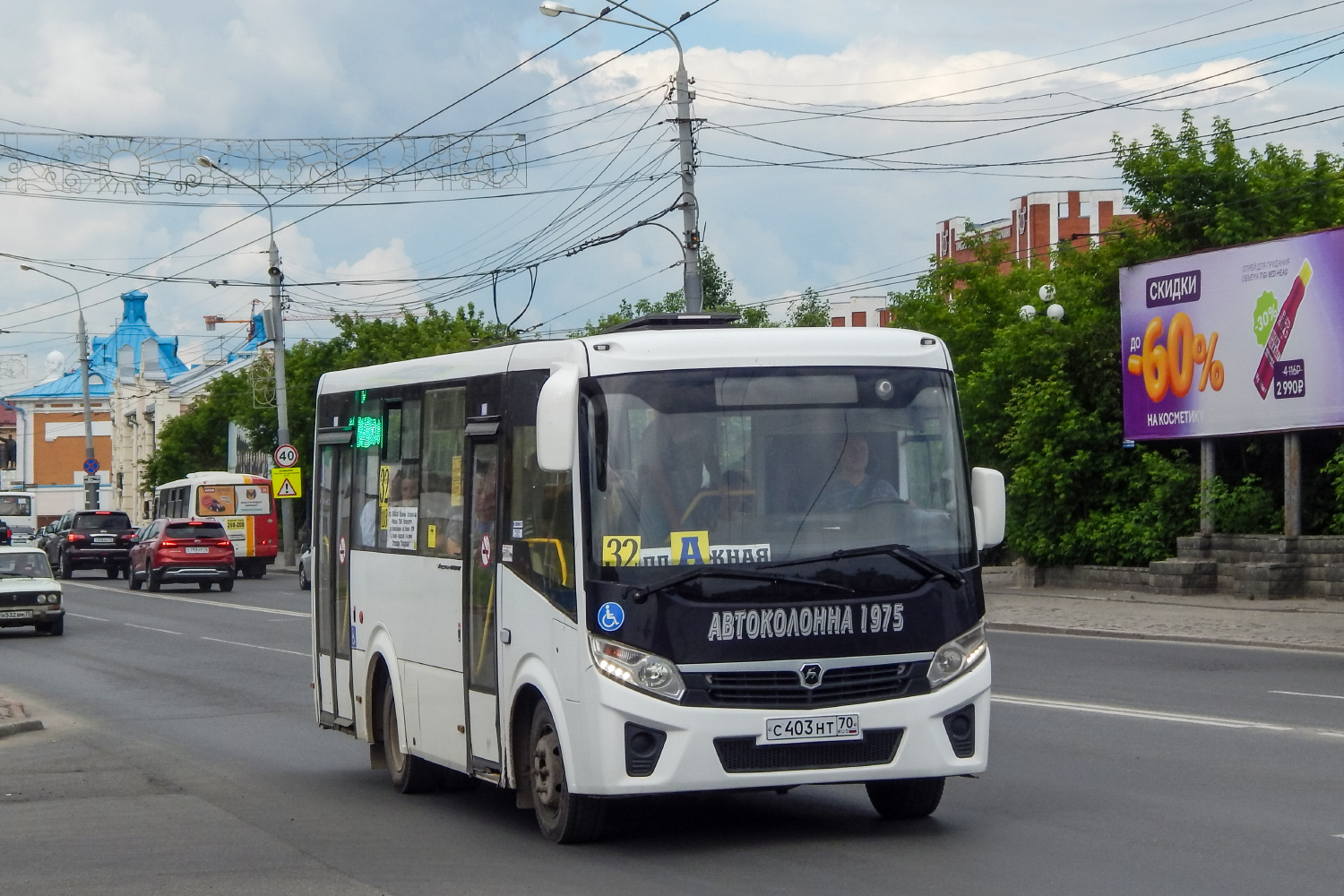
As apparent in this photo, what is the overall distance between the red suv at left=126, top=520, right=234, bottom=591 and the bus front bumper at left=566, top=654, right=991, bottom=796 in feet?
123

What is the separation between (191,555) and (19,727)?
2900 cm

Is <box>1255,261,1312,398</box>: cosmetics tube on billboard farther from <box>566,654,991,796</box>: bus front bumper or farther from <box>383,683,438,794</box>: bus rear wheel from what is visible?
<box>566,654,991,796</box>: bus front bumper

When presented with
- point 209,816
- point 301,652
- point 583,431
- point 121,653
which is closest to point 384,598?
point 209,816

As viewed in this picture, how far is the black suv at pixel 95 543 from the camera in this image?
54.2 meters

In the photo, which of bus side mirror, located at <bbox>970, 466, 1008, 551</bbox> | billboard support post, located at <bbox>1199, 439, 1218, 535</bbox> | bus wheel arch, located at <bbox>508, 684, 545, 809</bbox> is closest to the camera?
bus side mirror, located at <bbox>970, 466, 1008, 551</bbox>

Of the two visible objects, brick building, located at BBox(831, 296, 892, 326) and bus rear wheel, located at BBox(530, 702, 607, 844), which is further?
brick building, located at BBox(831, 296, 892, 326)

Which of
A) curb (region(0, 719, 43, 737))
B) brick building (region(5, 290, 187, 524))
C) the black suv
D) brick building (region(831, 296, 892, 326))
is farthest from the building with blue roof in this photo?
curb (region(0, 719, 43, 737))

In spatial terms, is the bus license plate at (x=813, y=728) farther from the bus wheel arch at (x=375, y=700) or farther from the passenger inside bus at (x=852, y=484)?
the bus wheel arch at (x=375, y=700)

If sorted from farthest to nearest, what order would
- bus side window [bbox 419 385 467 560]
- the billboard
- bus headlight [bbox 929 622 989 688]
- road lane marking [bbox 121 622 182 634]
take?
road lane marking [bbox 121 622 182 634] < the billboard < bus side window [bbox 419 385 467 560] < bus headlight [bbox 929 622 989 688]

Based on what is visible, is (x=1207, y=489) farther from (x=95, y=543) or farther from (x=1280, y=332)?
(x=95, y=543)

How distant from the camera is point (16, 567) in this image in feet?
96.6

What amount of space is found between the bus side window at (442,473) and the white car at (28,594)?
20.2m

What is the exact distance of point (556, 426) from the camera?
8312mm

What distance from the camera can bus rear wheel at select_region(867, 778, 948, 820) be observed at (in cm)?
901
